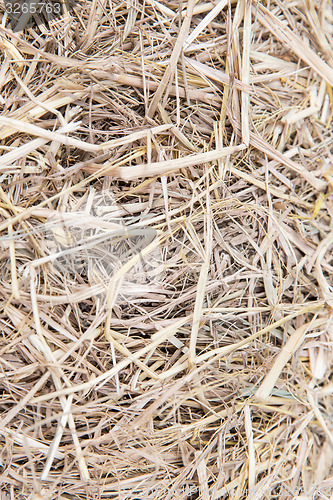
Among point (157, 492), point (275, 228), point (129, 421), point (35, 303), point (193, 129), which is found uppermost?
point (193, 129)

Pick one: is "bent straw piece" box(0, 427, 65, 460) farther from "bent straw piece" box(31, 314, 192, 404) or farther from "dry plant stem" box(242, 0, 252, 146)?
"dry plant stem" box(242, 0, 252, 146)

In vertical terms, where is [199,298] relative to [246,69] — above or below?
below

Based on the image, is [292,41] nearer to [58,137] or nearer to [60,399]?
[58,137]

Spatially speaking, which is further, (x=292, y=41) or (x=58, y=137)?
(x=292, y=41)

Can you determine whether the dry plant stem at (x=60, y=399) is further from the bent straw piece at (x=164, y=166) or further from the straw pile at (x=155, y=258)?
the bent straw piece at (x=164, y=166)

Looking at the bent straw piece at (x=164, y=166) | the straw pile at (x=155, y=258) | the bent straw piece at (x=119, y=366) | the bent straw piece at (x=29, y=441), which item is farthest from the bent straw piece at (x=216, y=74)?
the bent straw piece at (x=29, y=441)

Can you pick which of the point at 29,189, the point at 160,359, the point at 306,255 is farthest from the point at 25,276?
the point at 306,255

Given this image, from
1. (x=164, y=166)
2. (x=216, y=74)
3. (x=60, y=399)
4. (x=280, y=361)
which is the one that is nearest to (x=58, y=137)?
(x=164, y=166)

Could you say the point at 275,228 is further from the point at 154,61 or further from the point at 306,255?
the point at 154,61
